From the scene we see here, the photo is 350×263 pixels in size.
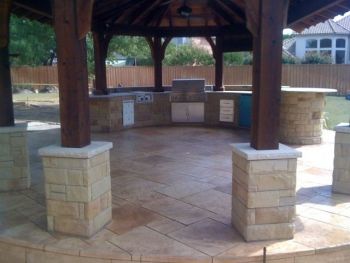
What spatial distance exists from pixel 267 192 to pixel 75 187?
1868 mm

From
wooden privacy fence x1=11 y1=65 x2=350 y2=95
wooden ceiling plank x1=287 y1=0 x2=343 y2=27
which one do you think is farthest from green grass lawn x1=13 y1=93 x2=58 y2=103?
wooden ceiling plank x1=287 y1=0 x2=343 y2=27

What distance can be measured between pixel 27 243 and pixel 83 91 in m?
1.56

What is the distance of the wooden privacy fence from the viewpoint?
74.6 feet

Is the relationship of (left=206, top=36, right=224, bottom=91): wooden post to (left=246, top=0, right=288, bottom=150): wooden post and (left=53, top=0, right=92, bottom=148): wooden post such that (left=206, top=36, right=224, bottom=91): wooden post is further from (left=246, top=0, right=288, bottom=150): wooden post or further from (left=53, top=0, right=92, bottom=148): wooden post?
(left=53, top=0, right=92, bottom=148): wooden post

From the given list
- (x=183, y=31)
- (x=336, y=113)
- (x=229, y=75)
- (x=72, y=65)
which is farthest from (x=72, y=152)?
(x=229, y=75)

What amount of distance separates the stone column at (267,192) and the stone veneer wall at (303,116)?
15.6ft

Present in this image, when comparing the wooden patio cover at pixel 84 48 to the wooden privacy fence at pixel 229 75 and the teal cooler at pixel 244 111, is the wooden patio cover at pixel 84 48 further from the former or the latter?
the wooden privacy fence at pixel 229 75

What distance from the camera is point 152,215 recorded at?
14.0 feet

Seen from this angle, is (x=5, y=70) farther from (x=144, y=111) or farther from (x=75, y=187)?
(x=144, y=111)

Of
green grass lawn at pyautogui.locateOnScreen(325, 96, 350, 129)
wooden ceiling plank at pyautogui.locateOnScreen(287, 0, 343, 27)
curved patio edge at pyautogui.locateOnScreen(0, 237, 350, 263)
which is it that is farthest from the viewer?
green grass lawn at pyautogui.locateOnScreen(325, 96, 350, 129)

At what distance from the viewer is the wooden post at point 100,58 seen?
9.70m

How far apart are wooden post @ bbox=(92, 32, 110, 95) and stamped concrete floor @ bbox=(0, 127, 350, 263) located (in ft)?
10.7

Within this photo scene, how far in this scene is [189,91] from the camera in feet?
34.3

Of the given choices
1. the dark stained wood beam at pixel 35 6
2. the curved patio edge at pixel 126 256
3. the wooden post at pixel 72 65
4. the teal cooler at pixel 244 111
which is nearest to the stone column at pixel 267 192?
the curved patio edge at pixel 126 256
